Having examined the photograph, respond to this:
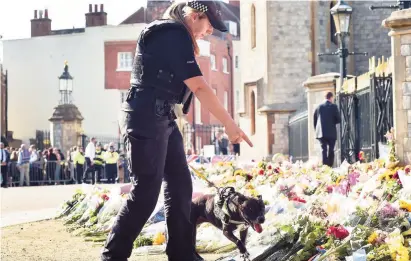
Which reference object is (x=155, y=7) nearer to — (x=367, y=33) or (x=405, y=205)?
(x=367, y=33)

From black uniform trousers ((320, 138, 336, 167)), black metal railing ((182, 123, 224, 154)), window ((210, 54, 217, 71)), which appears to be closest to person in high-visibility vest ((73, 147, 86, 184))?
black uniform trousers ((320, 138, 336, 167))

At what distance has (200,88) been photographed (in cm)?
573

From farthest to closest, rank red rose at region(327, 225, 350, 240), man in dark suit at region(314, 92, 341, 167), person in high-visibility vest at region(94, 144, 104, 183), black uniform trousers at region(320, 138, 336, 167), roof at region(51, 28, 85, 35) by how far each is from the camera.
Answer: roof at region(51, 28, 85, 35), person in high-visibility vest at region(94, 144, 104, 183), black uniform trousers at region(320, 138, 336, 167), man in dark suit at region(314, 92, 341, 167), red rose at region(327, 225, 350, 240)

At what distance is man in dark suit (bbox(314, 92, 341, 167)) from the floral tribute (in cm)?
616

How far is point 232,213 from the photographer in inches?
264

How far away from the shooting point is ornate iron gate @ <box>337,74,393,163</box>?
44.6ft

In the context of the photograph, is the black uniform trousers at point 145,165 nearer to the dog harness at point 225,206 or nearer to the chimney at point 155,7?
Answer: the dog harness at point 225,206

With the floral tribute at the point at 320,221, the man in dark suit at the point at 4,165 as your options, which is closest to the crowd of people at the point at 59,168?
the man in dark suit at the point at 4,165

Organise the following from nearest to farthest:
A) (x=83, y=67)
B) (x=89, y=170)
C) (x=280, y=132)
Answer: (x=89, y=170) < (x=280, y=132) < (x=83, y=67)

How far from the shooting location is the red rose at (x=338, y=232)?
612 centimetres

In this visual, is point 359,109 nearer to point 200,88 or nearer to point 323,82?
point 323,82

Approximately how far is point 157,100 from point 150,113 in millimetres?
97

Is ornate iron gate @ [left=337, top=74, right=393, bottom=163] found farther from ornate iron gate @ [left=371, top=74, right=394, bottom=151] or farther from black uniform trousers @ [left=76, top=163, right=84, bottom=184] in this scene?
black uniform trousers @ [left=76, top=163, right=84, bottom=184]

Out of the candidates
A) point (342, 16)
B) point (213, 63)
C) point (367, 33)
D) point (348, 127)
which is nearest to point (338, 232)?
point (348, 127)
